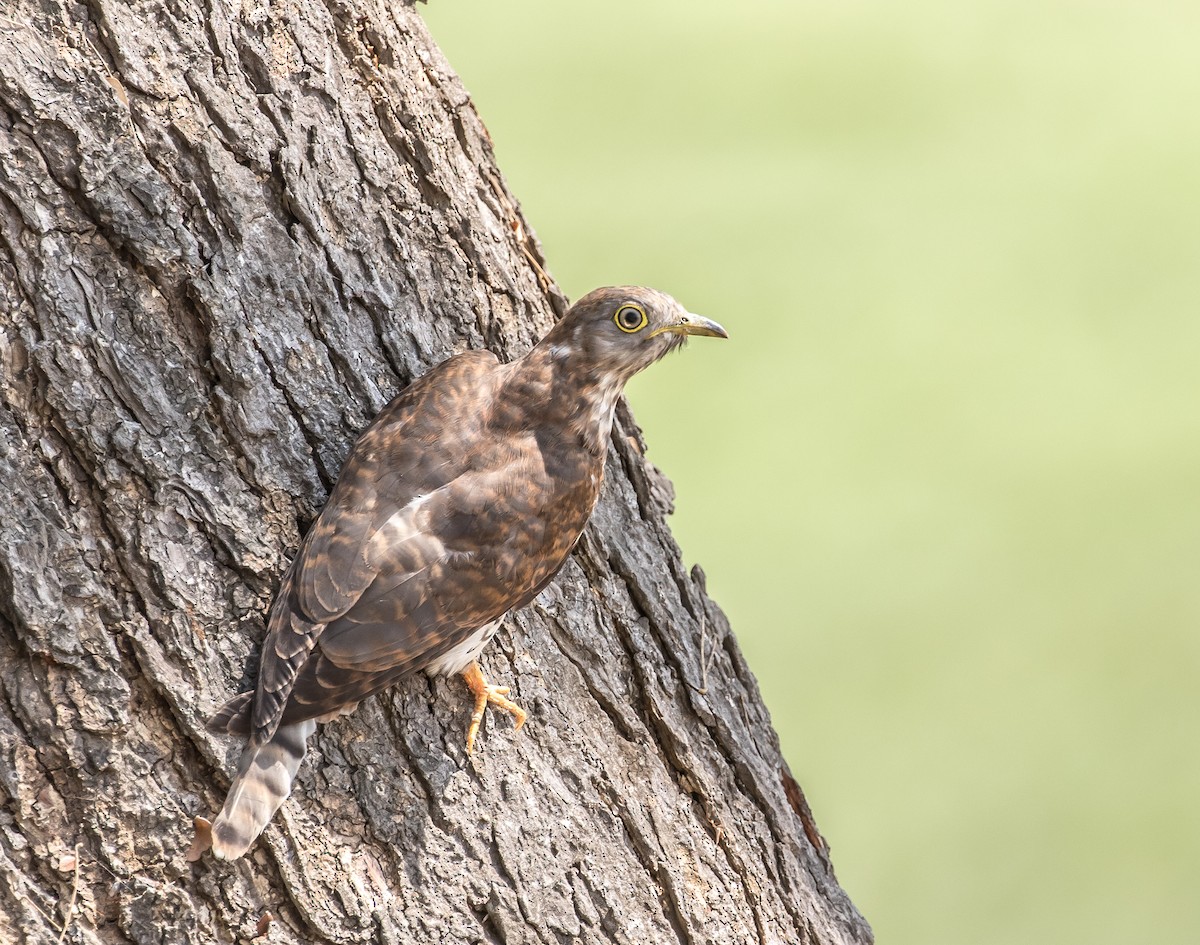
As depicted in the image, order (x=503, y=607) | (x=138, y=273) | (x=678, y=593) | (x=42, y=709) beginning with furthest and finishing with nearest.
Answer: (x=678, y=593), (x=503, y=607), (x=138, y=273), (x=42, y=709)

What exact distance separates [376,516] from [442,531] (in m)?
0.10

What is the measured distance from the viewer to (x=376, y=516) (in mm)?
1750

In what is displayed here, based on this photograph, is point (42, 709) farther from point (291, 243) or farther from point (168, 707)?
point (291, 243)

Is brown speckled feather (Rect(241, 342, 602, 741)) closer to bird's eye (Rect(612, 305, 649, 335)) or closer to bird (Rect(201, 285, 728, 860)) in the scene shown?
bird (Rect(201, 285, 728, 860))

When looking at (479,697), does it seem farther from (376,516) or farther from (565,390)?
(565,390)

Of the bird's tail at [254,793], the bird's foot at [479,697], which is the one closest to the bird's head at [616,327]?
the bird's foot at [479,697]

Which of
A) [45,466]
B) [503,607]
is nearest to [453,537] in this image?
[503,607]

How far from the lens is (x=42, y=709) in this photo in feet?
5.10

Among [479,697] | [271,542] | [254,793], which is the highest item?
[271,542]

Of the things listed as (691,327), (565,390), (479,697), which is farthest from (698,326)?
(479,697)

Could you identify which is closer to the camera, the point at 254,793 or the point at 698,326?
the point at 254,793

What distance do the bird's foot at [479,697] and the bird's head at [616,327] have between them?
547 mm

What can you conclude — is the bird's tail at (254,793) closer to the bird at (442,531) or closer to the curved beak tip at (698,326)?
the bird at (442,531)

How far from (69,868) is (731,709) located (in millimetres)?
1173
